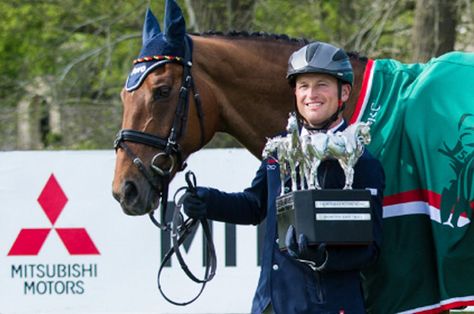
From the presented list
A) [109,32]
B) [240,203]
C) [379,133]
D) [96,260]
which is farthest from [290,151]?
[109,32]

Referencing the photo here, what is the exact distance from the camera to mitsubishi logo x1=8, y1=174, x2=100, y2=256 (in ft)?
21.5

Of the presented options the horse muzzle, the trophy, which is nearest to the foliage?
the horse muzzle

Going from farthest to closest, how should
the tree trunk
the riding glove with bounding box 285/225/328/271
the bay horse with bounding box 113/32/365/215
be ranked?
the tree trunk → the bay horse with bounding box 113/32/365/215 → the riding glove with bounding box 285/225/328/271

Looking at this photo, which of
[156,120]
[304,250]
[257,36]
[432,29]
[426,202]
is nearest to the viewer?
[304,250]

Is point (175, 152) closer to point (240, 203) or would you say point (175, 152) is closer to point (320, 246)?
point (240, 203)

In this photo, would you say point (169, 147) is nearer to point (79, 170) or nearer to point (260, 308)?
point (260, 308)

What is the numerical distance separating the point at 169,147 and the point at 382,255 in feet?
3.15

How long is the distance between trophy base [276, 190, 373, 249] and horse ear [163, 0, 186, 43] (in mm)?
1059

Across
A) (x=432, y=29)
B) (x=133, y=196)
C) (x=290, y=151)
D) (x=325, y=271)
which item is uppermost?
(x=432, y=29)

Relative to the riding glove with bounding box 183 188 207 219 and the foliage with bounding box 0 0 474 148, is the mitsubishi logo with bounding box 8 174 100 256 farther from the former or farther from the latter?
the foliage with bounding box 0 0 474 148

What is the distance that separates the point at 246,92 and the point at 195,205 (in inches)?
27.1

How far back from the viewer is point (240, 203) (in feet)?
11.9

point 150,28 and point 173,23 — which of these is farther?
point 150,28

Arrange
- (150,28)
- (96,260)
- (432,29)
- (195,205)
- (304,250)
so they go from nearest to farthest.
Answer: (304,250) → (195,205) → (150,28) → (96,260) → (432,29)
